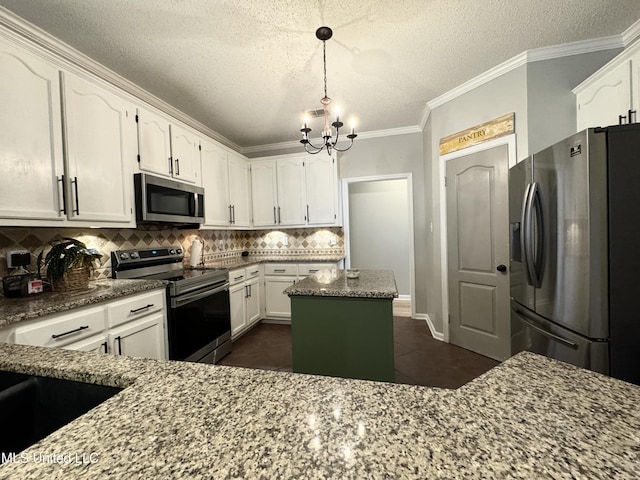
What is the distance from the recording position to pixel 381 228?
17.6ft

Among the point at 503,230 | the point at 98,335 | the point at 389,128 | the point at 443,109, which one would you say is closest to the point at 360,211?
the point at 389,128

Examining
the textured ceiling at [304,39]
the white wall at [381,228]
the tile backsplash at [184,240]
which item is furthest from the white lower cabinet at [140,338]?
the white wall at [381,228]

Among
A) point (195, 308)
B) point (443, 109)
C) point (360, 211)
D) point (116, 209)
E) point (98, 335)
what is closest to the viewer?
point (98, 335)

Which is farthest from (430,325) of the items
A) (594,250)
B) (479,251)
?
(594,250)

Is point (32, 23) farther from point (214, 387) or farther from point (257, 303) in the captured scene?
point (257, 303)

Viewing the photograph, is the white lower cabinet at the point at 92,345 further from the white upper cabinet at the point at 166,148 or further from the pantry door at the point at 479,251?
the pantry door at the point at 479,251

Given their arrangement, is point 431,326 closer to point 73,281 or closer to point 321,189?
point 321,189

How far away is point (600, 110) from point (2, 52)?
3.73 meters

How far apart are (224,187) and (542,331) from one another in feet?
11.1

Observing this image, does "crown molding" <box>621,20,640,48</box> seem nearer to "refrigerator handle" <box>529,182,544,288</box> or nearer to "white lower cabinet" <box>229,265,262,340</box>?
"refrigerator handle" <box>529,182,544,288</box>

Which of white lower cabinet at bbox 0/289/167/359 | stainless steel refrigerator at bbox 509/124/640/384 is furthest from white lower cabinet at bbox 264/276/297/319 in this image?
stainless steel refrigerator at bbox 509/124/640/384

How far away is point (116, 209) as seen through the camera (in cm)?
210

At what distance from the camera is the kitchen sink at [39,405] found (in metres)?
0.65

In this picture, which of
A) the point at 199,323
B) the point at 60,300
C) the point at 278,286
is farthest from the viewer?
the point at 278,286
